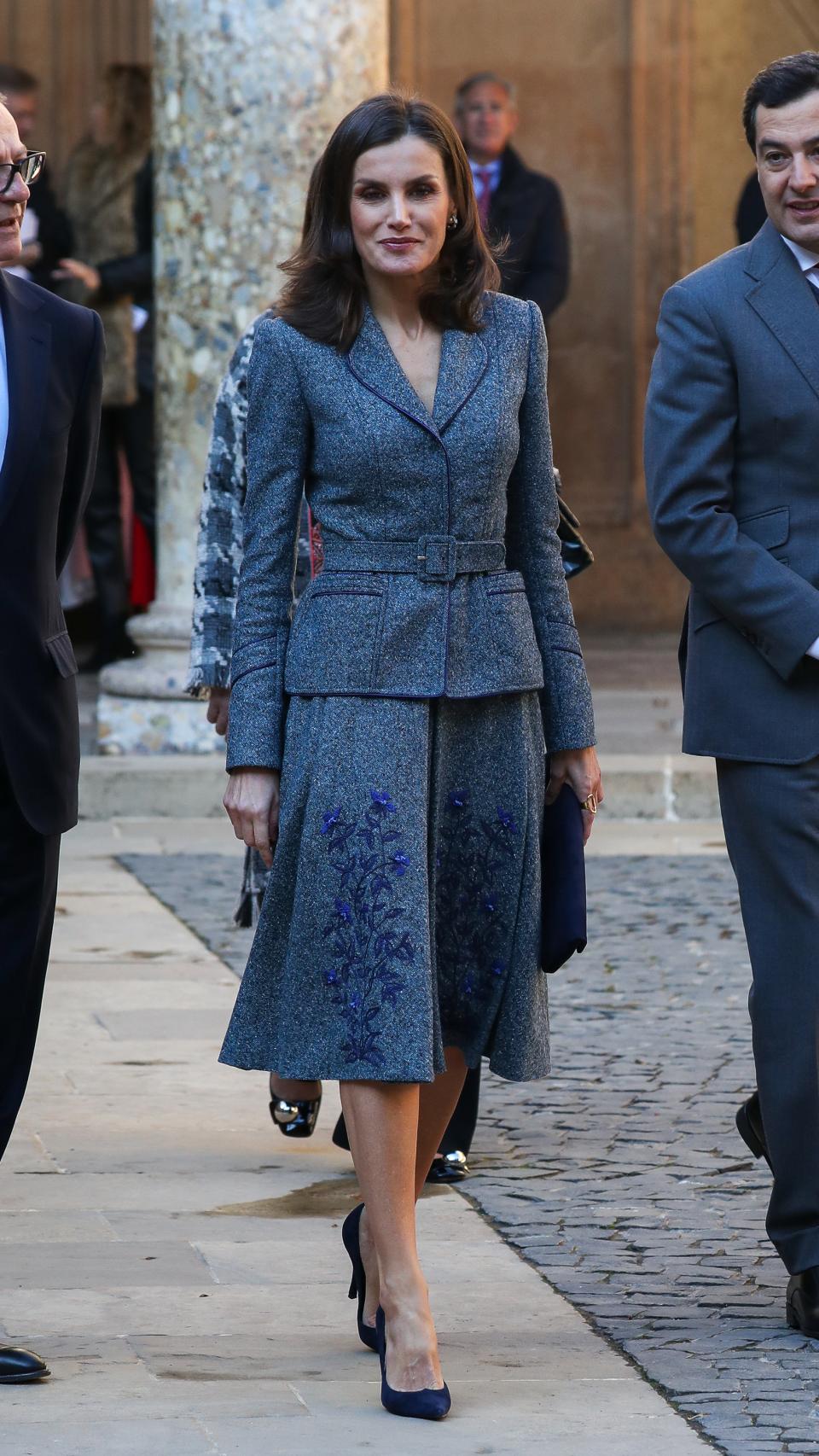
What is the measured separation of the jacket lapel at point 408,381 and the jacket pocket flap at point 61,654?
0.56 m

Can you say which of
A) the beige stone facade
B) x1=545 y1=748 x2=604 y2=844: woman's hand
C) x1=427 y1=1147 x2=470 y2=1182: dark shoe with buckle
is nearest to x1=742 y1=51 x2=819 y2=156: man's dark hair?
x1=545 y1=748 x2=604 y2=844: woman's hand

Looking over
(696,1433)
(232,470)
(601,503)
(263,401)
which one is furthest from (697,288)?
(601,503)

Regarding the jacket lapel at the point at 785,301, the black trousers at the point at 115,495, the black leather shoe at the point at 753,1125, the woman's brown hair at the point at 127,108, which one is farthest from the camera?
the black trousers at the point at 115,495

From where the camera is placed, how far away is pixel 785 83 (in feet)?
12.7

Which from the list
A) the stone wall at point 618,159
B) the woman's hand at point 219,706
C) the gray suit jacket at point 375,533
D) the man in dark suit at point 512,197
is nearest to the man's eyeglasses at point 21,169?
the gray suit jacket at point 375,533

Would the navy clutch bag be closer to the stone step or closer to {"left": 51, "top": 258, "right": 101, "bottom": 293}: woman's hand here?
the stone step

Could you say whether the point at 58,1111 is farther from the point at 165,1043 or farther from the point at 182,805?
the point at 182,805

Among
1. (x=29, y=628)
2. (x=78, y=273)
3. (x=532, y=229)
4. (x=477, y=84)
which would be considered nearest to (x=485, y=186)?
(x=532, y=229)

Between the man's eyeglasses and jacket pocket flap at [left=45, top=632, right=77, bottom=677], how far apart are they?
618 millimetres

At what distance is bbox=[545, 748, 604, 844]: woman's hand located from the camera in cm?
379

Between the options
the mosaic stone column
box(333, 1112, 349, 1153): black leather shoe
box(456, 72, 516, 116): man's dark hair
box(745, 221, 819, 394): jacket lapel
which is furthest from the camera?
box(456, 72, 516, 116): man's dark hair

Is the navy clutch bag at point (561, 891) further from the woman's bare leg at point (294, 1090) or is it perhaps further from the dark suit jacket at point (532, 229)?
the dark suit jacket at point (532, 229)

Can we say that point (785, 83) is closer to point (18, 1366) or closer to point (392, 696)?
point (392, 696)

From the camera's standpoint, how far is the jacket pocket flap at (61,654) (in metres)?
3.68
